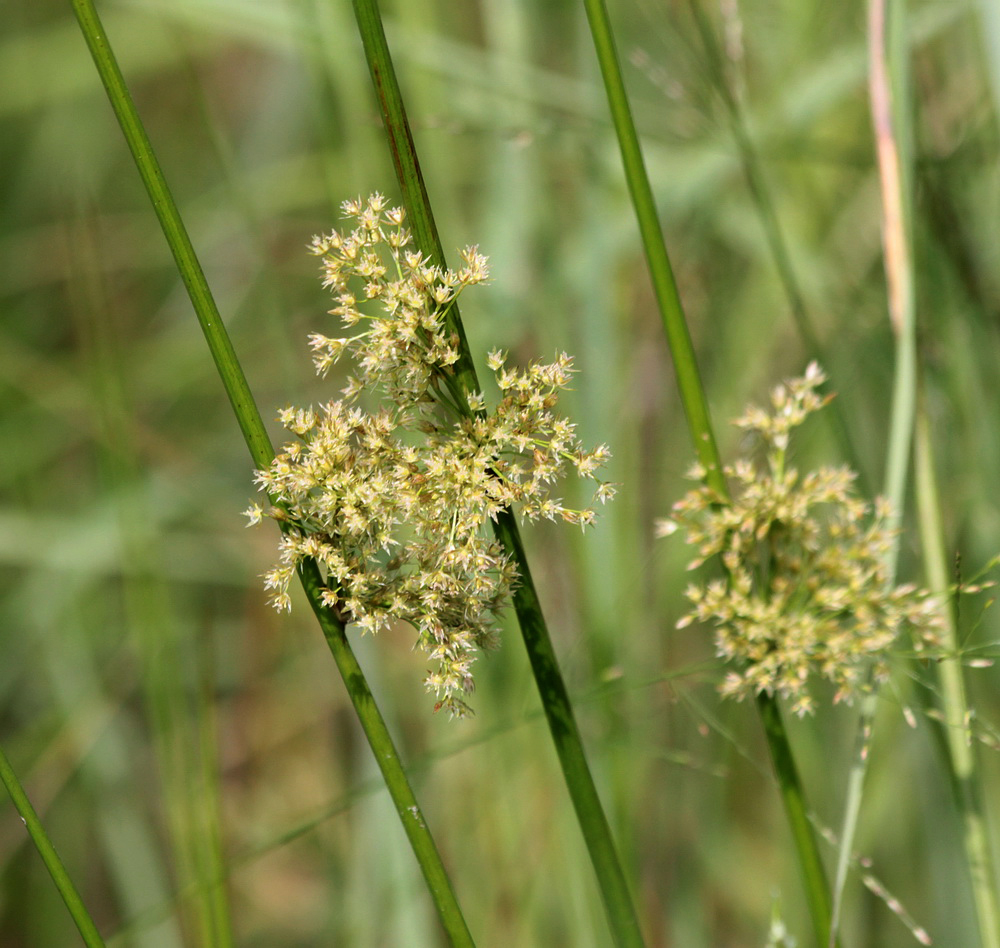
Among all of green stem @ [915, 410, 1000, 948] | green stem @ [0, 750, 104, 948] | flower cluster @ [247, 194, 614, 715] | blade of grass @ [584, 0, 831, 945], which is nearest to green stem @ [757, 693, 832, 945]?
blade of grass @ [584, 0, 831, 945]

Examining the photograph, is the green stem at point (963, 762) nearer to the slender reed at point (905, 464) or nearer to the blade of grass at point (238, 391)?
the slender reed at point (905, 464)

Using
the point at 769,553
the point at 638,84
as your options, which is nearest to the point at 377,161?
the point at 769,553

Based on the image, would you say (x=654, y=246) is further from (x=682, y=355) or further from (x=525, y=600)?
(x=525, y=600)

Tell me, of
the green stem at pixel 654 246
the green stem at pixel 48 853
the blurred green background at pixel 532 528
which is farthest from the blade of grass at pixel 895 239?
the green stem at pixel 48 853

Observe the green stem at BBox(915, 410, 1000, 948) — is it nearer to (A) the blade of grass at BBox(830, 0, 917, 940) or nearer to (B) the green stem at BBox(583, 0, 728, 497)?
(A) the blade of grass at BBox(830, 0, 917, 940)

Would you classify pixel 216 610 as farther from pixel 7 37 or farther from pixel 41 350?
pixel 7 37

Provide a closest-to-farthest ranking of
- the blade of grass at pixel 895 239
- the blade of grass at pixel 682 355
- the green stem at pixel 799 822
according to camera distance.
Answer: the blade of grass at pixel 682 355, the green stem at pixel 799 822, the blade of grass at pixel 895 239
